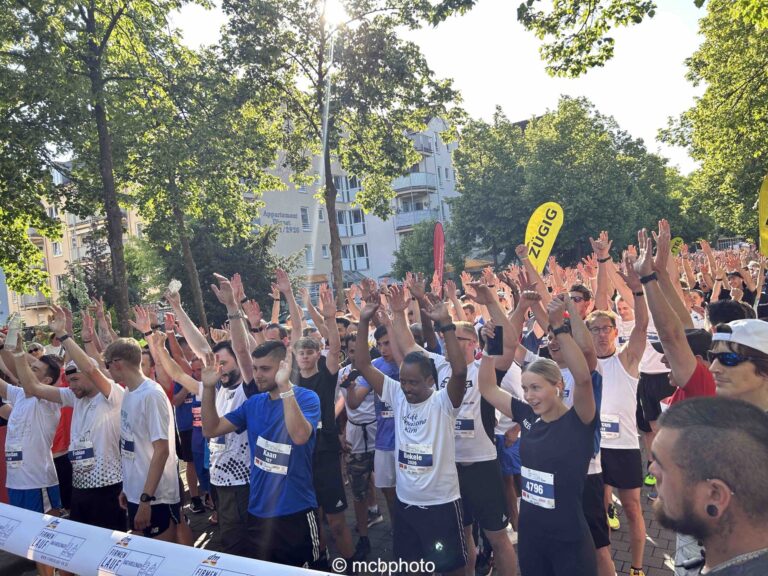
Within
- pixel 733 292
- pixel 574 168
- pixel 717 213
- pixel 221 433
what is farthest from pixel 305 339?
pixel 574 168

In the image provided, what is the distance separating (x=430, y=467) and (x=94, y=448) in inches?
112

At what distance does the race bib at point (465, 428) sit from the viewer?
4680mm

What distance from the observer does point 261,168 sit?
55.5 feet

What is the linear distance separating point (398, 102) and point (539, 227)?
9.43 metres

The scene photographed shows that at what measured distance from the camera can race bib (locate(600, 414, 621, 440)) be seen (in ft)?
15.6

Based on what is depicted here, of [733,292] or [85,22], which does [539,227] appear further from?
[85,22]

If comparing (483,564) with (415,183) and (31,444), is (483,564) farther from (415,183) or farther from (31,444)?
(415,183)

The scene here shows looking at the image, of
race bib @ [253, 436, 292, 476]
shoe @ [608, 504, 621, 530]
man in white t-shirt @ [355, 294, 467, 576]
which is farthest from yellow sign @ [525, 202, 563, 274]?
race bib @ [253, 436, 292, 476]

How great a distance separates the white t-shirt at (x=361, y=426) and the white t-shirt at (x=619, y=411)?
2.17 metres

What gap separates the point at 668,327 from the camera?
130 inches

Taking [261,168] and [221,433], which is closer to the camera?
[221,433]

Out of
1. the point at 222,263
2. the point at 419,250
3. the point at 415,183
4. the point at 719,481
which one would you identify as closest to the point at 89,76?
the point at 719,481

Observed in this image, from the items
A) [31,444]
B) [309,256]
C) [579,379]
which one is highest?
[309,256]

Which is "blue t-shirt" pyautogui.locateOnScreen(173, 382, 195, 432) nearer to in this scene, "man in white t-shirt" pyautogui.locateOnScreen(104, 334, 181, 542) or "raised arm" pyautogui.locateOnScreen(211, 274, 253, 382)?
"man in white t-shirt" pyautogui.locateOnScreen(104, 334, 181, 542)
